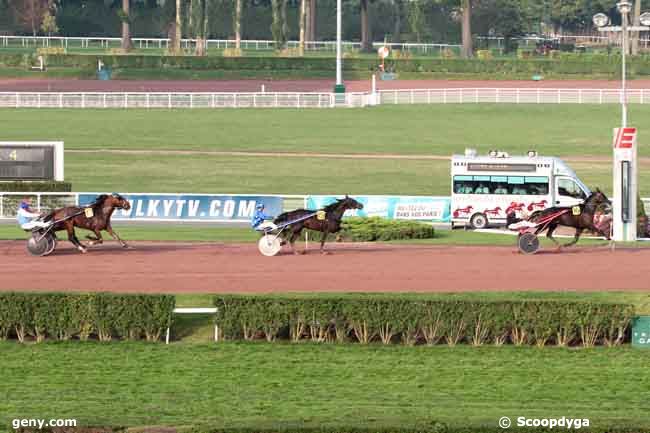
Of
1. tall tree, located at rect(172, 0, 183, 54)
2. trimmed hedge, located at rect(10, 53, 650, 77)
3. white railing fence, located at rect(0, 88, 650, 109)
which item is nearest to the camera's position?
white railing fence, located at rect(0, 88, 650, 109)

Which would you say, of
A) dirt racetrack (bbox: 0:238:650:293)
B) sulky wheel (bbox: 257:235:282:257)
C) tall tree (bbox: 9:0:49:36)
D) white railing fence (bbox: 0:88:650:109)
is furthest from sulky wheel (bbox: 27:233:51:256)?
tall tree (bbox: 9:0:49:36)

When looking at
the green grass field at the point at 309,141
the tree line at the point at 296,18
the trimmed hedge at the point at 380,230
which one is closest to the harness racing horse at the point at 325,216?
the trimmed hedge at the point at 380,230

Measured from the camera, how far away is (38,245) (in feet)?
83.3

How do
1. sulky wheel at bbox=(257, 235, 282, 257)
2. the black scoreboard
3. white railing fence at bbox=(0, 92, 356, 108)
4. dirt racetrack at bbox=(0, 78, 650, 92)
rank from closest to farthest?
1. sulky wheel at bbox=(257, 235, 282, 257)
2. the black scoreboard
3. white railing fence at bbox=(0, 92, 356, 108)
4. dirt racetrack at bbox=(0, 78, 650, 92)

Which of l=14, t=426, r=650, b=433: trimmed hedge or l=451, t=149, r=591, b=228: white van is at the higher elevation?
l=451, t=149, r=591, b=228: white van

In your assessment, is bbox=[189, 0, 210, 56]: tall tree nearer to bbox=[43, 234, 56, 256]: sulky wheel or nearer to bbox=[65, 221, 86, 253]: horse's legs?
bbox=[65, 221, 86, 253]: horse's legs

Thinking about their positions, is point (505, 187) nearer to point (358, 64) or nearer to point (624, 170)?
point (624, 170)

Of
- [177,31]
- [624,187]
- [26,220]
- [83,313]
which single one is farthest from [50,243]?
[177,31]

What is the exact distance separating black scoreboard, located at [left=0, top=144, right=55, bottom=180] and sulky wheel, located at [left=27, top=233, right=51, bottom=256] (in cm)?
1023

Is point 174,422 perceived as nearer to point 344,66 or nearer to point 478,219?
point 478,219

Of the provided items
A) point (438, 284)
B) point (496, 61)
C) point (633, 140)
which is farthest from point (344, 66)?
point (438, 284)

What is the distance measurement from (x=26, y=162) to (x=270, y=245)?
12163 millimetres

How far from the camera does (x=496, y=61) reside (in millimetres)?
82438

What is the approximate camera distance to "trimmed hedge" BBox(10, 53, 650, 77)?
79.5 meters
